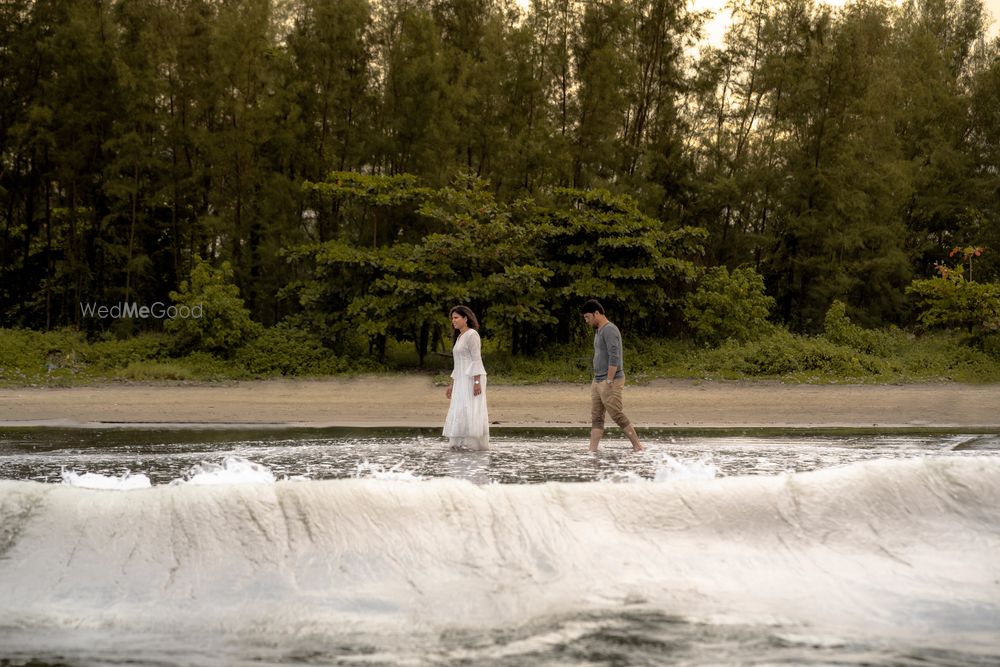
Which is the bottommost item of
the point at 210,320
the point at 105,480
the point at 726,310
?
the point at 105,480

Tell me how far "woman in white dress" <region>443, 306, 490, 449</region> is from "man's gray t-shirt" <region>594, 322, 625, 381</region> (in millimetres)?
1246

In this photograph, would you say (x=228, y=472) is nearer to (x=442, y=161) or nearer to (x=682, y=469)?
(x=682, y=469)

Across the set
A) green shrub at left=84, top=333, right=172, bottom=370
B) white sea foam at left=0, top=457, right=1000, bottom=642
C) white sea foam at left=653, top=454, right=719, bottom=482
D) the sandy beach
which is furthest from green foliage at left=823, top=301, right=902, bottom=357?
white sea foam at left=0, top=457, right=1000, bottom=642

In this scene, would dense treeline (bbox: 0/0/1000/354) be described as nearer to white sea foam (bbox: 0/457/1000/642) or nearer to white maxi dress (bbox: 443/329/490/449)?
white maxi dress (bbox: 443/329/490/449)

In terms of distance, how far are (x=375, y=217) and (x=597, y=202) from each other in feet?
14.5

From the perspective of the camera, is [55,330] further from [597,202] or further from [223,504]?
[223,504]

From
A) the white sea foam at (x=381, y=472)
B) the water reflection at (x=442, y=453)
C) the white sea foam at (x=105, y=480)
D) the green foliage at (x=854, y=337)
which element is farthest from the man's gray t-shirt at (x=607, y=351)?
the green foliage at (x=854, y=337)

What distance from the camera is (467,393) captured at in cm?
1101

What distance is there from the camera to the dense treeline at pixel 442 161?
2016 centimetres

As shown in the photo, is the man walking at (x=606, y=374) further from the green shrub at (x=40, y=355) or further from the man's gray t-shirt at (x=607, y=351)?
the green shrub at (x=40, y=355)

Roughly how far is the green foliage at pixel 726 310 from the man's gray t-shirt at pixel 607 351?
1019 cm

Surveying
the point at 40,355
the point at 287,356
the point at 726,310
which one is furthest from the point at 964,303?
the point at 40,355

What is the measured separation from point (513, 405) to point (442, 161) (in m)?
7.68

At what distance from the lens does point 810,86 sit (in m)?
24.4
